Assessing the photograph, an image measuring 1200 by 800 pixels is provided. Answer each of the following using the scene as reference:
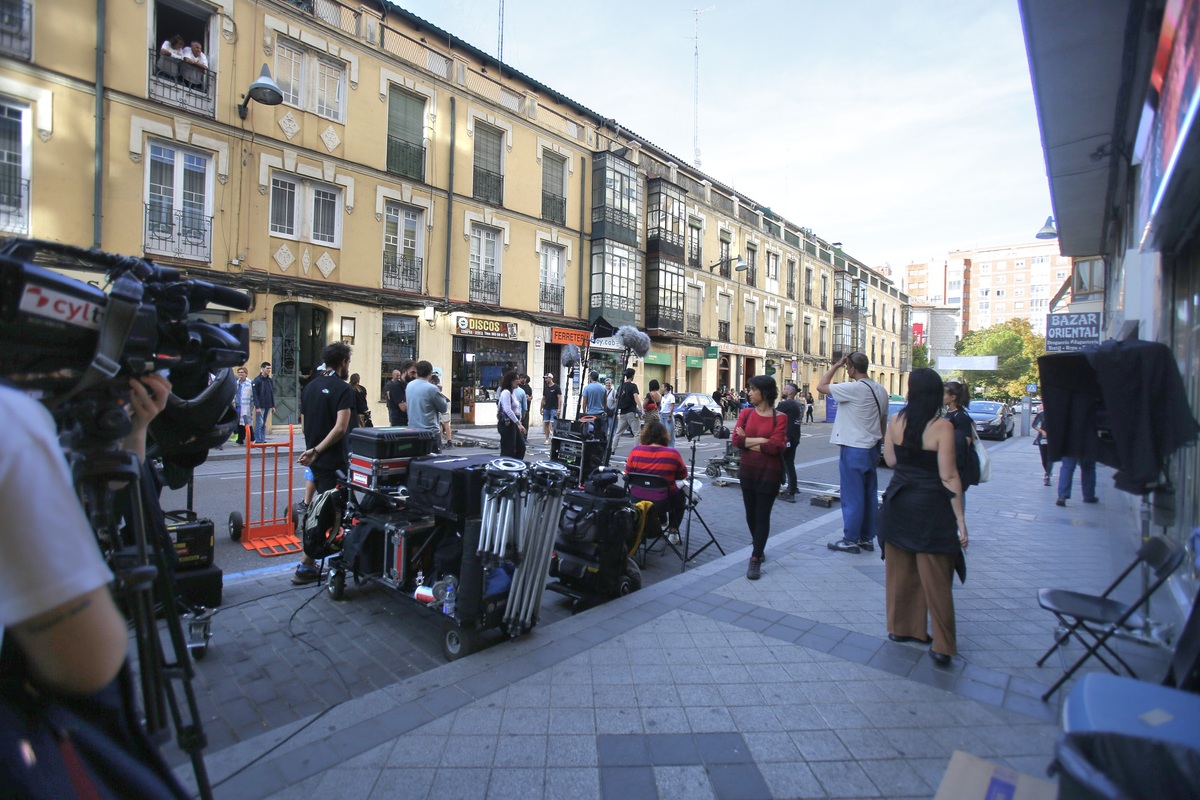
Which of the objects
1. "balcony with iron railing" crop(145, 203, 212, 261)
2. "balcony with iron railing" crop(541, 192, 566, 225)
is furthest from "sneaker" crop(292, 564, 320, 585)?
"balcony with iron railing" crop(541, 192, 566, 225)

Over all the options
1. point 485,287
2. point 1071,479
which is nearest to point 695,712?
point 1071,479

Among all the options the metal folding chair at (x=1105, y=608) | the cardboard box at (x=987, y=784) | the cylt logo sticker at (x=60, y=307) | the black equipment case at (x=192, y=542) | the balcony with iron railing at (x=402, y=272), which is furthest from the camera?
the balcony with iron railing at (x=402, y=272)

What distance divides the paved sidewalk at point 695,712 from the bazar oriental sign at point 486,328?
53.0ft

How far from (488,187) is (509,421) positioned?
13.8 meters

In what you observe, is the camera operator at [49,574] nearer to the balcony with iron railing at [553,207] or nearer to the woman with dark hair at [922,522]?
the woman with dark hair at [922,522]

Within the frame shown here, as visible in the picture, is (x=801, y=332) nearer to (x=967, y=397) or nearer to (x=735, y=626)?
(x=967, y=397)

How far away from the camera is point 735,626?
4.17 meters

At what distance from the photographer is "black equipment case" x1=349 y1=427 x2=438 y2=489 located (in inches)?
169

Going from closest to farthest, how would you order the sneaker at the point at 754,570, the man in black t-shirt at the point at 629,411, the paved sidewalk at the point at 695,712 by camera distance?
the paved sidewalk at the point at 695,712, the sneaker at the point at 754,570, the man in black t-shirt at the point at 629,411

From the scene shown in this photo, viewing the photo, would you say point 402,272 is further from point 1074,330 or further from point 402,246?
point 1074,330

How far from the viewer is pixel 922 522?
3.71 meters

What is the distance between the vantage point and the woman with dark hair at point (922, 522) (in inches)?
144

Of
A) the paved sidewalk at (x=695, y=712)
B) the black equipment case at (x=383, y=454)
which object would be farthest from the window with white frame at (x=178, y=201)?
the paved sidewalk at (x=695, y=712)

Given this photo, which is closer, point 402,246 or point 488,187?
point 402,246
